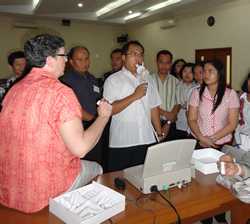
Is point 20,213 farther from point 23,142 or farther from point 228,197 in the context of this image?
point 228,197

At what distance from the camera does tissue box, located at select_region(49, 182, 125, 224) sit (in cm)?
113

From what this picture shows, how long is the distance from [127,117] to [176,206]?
0.99 metres

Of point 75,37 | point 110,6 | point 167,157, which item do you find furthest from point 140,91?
point 75,37

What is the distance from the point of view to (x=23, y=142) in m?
1.18

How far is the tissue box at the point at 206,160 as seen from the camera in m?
1.65

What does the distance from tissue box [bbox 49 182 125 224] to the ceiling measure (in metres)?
5.33

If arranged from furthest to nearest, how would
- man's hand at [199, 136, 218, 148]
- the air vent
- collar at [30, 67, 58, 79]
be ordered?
1. the air vent
2. man's hand at [199, 136, 218, 148]
3. collar at [30, 67, 58, 79]

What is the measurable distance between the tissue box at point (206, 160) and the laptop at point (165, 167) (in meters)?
0.18

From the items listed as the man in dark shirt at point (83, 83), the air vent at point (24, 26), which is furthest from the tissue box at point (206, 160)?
the air vent at point (24, 26)

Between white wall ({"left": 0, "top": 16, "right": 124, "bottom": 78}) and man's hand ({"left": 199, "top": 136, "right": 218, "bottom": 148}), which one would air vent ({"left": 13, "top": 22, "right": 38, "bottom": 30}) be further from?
man's hand ({"left": 199, "top": 136, "right": 218, "bottom": 148})

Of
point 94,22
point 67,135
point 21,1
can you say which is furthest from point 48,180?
point 94,22

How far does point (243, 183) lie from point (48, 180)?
0.90m

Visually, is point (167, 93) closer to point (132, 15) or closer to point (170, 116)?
point (170, 116)

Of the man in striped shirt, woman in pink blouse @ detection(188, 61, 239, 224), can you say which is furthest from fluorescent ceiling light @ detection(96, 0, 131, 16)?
woman in pink blouse @ detection(188, 61, 239, 224)
